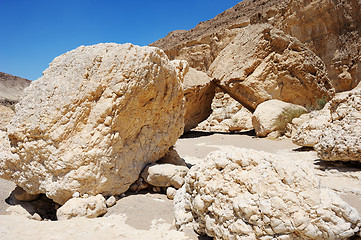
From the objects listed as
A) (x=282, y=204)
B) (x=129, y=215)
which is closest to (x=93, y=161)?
(x=129, y=215)

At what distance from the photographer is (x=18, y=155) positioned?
282 centimetres

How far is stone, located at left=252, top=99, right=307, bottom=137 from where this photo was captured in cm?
732

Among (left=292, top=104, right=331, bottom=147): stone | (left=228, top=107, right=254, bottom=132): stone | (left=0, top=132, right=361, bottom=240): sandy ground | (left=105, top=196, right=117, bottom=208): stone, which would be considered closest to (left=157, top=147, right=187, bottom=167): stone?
(left=0, top=132, right=361, bottom=240): sandy ground

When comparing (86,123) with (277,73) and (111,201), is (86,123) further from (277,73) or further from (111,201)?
(277,73)

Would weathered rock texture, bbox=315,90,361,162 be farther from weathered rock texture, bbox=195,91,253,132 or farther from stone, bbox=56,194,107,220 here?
weathered rock texture, bbox=195,91,253,132

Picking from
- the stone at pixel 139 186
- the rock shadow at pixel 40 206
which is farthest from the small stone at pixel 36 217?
the stone at pixel 139 186

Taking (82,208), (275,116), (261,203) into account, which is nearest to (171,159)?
(82,208)

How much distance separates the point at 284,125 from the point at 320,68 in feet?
10.2

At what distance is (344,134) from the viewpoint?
3.65 m

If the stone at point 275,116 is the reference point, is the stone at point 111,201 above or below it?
below

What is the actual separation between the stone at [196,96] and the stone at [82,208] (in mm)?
6367

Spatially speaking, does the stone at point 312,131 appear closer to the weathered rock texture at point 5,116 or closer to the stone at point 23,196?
the stone at point 23,196

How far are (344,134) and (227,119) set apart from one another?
8.43 meters

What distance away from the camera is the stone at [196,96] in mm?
8695
